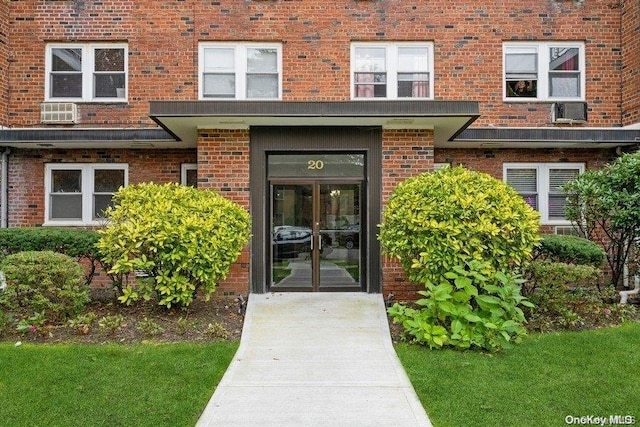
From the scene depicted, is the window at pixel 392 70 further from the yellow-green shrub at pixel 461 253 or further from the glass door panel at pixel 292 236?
the yellow-green shrub at pixel 461 253

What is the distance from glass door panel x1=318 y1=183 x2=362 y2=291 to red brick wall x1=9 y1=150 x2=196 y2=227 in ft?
12.5

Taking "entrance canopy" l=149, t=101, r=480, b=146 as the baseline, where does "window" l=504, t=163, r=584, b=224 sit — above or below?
below

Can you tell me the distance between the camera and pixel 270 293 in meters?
8.83

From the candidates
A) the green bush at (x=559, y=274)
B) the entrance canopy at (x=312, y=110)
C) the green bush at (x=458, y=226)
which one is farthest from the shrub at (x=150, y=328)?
the green bush at (x=559, y=274)

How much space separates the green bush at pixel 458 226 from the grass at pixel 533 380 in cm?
123

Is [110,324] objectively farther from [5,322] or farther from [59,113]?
[59,113]

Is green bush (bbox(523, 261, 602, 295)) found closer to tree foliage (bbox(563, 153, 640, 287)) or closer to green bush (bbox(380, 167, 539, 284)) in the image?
green bush (bbox(380, 167, 539, 284))

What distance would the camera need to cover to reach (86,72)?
36.1 ft

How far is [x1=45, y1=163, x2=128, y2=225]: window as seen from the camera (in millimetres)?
10938

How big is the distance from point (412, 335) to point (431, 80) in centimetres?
666

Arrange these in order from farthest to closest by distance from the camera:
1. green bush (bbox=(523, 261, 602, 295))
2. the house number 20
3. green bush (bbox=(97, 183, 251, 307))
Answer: the house number 20
green bush (bbox=(523, 261, 602, 295))
green bush (bbox=(97, 183, 251, 307))

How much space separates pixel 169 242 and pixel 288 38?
6131 millimetres

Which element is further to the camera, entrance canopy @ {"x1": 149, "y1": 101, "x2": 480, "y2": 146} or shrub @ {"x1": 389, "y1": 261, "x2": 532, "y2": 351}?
entrance canopy @ {"x1": 149, "y1": 101, "x2": 480, "y2": 146}

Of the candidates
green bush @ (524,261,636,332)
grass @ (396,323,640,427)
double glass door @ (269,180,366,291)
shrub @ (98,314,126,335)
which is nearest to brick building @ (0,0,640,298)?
double glass door @ (269,180,366,291)
